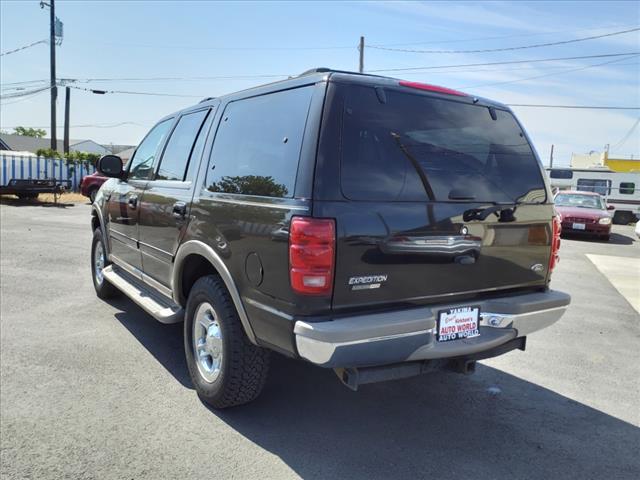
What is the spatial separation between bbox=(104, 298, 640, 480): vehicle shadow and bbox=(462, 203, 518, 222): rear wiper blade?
1387 millimetres

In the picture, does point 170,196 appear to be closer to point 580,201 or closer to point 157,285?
point 157,285

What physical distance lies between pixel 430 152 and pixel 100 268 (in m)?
→ 4.63

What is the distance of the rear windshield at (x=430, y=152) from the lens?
9.25 feet

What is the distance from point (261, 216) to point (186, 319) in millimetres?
1267

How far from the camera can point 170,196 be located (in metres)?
4.02

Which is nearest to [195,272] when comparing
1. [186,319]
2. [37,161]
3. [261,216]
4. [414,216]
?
[186,319]

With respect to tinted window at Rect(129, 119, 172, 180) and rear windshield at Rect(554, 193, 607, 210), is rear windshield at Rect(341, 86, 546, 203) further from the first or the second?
rear windshield at Rect(554, 193, 607, 210)

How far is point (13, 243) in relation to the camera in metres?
10.2

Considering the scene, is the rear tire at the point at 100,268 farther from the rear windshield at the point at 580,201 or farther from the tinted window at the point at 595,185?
the tinted window at the point at 595,185

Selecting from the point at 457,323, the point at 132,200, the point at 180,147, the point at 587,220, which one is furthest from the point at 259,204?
the point at 587,220

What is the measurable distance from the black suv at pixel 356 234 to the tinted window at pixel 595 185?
22629mm

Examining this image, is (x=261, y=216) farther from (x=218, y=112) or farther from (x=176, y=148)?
(x=176, y=148)

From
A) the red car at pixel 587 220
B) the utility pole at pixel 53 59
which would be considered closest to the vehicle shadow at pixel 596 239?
the red car at pixel 587 220

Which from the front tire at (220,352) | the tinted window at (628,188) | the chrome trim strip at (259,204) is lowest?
the front tire at (220,352)
